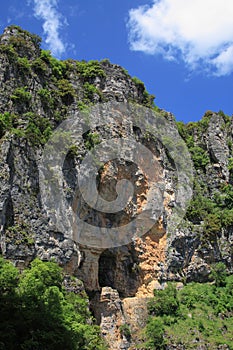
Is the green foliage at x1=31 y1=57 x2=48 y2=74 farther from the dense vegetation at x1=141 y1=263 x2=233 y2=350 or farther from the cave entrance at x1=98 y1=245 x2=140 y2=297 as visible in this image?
the dense vegetation at x1=141 y1=263 x2=233 y2=350

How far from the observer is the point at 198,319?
26797mm

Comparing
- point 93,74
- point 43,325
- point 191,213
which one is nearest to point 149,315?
point 191,213

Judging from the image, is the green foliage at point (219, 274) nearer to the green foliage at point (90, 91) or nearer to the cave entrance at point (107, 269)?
the cave entrance at point (107, 269)

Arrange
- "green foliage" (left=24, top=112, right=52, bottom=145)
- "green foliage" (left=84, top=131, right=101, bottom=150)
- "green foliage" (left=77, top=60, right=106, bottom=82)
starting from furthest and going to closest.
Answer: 1. "green foliage" (left=77, top=60, right=106, bottom=82)
2. "green foliage" (left=84, top=131, right=101, bottom=150)
3. "green foliage" (left=24, top=112, right=52, bottom=145)

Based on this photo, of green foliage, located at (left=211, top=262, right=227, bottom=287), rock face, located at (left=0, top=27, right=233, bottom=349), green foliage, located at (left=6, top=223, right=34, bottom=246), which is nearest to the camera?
green foliage, located at (left=6, top=223, right=34, bottom=246)

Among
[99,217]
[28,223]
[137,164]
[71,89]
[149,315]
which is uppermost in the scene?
[71,89]

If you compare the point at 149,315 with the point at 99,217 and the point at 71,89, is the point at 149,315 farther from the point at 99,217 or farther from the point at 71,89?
the point at 71,89

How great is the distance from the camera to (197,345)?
24.8 meters

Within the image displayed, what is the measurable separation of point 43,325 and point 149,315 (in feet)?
36.6

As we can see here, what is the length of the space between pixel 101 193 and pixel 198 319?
9.42m

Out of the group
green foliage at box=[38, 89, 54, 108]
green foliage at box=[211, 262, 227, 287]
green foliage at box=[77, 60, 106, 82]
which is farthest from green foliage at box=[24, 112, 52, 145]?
green foliage at box=[211, 262, 227, 287]

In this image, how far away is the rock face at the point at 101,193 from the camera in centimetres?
2309

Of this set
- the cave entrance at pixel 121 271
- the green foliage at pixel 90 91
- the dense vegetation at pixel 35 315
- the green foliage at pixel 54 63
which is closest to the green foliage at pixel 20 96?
the green foliage at pixel 54 63

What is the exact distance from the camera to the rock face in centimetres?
2309
